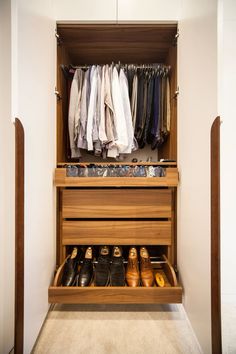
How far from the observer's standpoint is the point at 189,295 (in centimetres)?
98

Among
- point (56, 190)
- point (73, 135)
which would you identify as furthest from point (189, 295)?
point (73, 135)

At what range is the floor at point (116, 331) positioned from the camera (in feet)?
2.88

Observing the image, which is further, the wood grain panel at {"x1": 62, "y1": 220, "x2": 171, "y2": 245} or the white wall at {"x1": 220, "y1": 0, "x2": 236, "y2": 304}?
the wood grain panel at {"x1": 62, "y1": 220, "x2": 171, "y2": 245}

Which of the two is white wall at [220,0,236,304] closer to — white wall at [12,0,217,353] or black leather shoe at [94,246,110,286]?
white wall at [12,0,217,353]


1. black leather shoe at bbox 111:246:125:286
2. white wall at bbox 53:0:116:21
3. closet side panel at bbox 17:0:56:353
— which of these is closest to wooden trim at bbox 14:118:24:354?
closet side panel at bbox 17:0:56:353

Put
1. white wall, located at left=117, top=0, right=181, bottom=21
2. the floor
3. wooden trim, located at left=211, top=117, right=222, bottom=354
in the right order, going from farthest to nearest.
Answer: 1. white wall, located at left=117, top=0, right=181, bottom=21
2. the floor
3. wooden trim, located at left=211, top=117, right=222, bottom=354

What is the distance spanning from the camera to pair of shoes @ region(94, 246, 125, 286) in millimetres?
1074

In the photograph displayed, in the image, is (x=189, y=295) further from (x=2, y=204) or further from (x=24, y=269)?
(x=2, y=204)

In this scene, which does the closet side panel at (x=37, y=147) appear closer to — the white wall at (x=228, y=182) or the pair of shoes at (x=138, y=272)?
the pair of shoes at (x=138, y=272)

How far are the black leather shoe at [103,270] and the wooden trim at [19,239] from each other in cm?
45

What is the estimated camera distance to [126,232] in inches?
47.2

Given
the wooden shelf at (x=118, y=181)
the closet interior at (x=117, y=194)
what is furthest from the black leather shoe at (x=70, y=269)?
the wooden shelf at (x=118, y=181)

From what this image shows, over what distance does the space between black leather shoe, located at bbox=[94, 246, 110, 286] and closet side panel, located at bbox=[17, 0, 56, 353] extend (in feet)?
0.94

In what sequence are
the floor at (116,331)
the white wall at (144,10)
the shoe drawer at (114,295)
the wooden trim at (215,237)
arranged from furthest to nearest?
the white wall at (144,10) → the shoe drawer at (114,295) → the floor at (116,331) → the wooden trim at (215,237)
